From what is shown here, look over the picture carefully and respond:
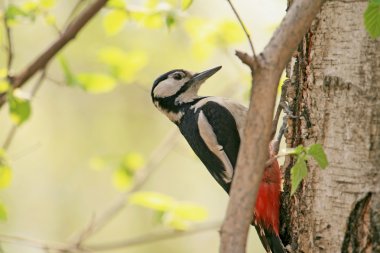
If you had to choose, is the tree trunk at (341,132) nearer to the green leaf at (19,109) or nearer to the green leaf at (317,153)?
the green leaf at (317,153)

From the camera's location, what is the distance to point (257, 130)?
6.14ft

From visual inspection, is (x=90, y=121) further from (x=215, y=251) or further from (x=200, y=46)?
(x=200, y=46)

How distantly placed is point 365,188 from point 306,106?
1.40 ft

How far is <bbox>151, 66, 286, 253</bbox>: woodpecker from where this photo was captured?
11.1 ft

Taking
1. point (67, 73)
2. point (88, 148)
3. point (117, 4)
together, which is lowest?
point (67, 73)

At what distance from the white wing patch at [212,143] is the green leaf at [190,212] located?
23.6 inches

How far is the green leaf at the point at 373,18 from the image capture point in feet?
7.41

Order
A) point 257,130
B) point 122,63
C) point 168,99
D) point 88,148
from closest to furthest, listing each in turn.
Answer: point 257,130 → point 168,99 → point 122,63 → point 88,148

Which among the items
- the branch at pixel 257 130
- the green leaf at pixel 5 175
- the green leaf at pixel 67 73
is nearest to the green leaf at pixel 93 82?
the green leaf at pixel 67 73

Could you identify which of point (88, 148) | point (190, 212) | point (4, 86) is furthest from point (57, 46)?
point (88, 148)

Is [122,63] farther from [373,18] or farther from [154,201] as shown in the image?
[373,18]

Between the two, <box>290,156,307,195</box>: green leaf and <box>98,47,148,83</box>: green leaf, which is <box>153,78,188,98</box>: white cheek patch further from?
<box>290,156,307,195</box>: green leaf

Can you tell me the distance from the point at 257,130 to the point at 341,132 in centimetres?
82

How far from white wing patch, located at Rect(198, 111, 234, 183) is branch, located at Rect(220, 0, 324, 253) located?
70.1 inches
